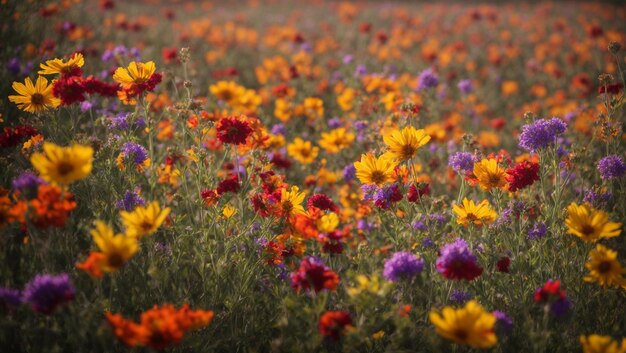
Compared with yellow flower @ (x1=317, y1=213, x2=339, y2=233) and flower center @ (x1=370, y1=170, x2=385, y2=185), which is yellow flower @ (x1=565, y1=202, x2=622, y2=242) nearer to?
flower center @ (x1=370, y1=170, x2=385, y2=185)

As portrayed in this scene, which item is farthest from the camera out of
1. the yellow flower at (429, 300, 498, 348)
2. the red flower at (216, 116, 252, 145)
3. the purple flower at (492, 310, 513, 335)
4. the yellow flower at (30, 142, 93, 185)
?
the red flower at (216, 116, 252, 145)

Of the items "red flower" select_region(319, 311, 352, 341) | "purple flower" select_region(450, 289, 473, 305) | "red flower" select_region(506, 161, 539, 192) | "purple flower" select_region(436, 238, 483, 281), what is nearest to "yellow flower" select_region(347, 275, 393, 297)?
"red flower" select_region(319, 311, 352, 341)

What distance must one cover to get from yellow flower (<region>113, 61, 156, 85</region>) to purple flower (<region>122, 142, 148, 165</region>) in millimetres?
367

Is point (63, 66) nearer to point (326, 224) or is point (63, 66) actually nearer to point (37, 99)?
point (37, 99)

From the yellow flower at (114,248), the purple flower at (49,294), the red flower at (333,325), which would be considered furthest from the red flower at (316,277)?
the purple flower at (49,294)

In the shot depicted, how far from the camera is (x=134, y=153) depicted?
106 inches

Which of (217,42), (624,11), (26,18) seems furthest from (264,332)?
(624,11)

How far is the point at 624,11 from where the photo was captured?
13.3 metres

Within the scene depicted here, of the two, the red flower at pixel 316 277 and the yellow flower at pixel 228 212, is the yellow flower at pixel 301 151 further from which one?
the red flower at pixel 316 277

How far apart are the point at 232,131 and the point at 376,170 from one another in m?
0.84

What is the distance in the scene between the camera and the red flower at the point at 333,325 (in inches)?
73.6

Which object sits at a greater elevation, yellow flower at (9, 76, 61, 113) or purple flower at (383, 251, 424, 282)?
yellow flower at (9, 76, 61, 113)

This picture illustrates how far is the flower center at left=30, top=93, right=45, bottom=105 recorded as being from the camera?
2617 millimetres

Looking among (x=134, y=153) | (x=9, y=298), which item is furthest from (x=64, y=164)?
(x=134, y=153)
